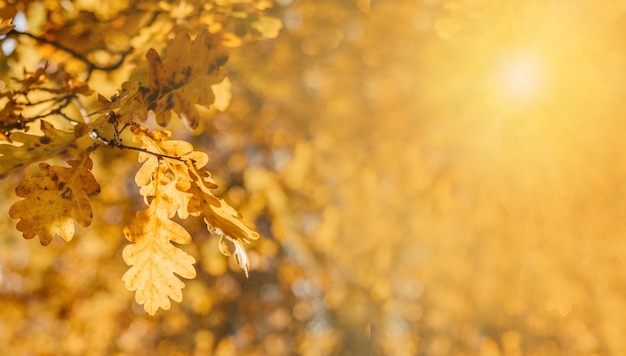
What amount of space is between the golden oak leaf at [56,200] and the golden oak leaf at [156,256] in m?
0.13

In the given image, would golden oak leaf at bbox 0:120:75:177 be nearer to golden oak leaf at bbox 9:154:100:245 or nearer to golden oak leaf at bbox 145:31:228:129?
golden oak leaf at bbox 9:154:100:245

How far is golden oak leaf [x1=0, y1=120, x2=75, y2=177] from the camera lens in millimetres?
1100

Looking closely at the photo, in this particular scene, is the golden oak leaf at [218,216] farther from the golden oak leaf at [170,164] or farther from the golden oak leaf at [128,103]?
the golden oak leaf at [128,103]

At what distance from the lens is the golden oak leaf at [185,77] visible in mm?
1191

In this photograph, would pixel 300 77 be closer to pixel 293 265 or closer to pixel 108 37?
pixel 293 265

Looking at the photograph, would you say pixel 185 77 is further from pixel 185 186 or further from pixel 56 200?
pixel 56 200

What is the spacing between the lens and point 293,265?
7531 millimetres

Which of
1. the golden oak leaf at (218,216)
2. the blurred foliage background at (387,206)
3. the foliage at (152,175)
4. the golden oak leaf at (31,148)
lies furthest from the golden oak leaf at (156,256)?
the blurred foliage background at (387,206)

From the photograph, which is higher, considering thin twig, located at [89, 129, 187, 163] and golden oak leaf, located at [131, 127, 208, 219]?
thin twig, located at [89, 129, 187, 163]

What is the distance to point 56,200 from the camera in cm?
120

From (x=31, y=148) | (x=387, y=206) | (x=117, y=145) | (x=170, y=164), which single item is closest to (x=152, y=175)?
(x=170, y=164)

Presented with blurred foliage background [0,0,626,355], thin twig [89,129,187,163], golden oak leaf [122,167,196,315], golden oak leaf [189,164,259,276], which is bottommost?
blurred foliage background [0,0,626,355]

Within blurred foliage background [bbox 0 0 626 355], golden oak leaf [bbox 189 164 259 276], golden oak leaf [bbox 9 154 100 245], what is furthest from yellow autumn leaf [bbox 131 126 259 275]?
blurred foliage background [bbox 0 0 626 355]

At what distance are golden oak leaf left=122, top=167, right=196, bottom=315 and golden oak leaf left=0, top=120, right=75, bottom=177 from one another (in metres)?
0.23
